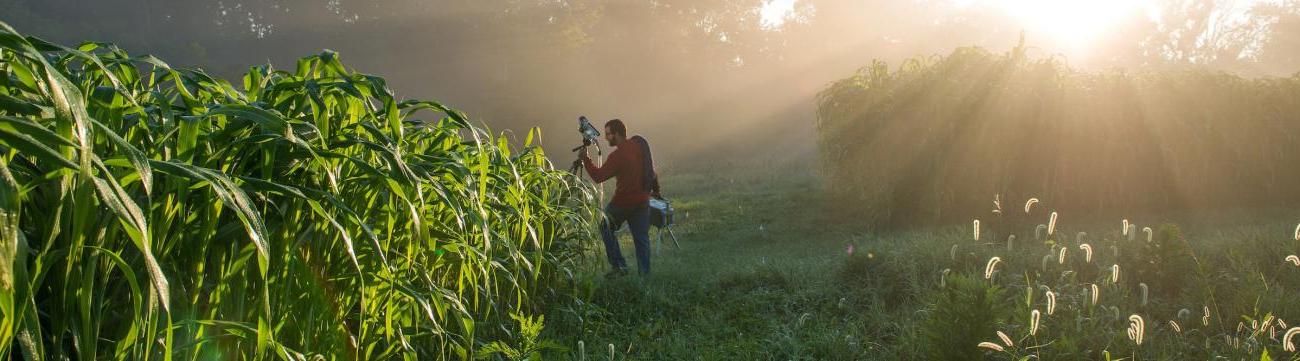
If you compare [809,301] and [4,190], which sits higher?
[4,190]

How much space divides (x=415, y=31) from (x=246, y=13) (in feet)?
48.7

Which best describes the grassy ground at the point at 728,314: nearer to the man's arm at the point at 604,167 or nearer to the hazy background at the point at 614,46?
the man's arm at the point at 604,167

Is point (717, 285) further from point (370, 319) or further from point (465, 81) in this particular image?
point (465, 81)

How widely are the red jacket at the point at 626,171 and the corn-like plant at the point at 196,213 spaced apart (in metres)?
4.01

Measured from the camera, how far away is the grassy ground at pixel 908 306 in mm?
3732

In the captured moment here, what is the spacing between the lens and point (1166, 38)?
58.4 metres

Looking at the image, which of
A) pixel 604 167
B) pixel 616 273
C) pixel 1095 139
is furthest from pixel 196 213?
pixel 1095 139

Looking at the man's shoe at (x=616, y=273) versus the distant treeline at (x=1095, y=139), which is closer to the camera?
the man's shoe at (x=616, y=273)

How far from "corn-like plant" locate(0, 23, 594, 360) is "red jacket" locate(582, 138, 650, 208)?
158 inches

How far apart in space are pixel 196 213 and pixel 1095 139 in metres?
9.38

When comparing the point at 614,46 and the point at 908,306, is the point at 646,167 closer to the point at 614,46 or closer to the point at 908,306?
the point at 908,306

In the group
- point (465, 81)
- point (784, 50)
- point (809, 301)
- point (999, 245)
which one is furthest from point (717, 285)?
point (784, 50)

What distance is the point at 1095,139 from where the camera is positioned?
9172 millimetres

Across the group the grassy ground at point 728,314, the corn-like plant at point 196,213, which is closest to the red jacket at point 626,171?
the grassy ground at point 728,314
